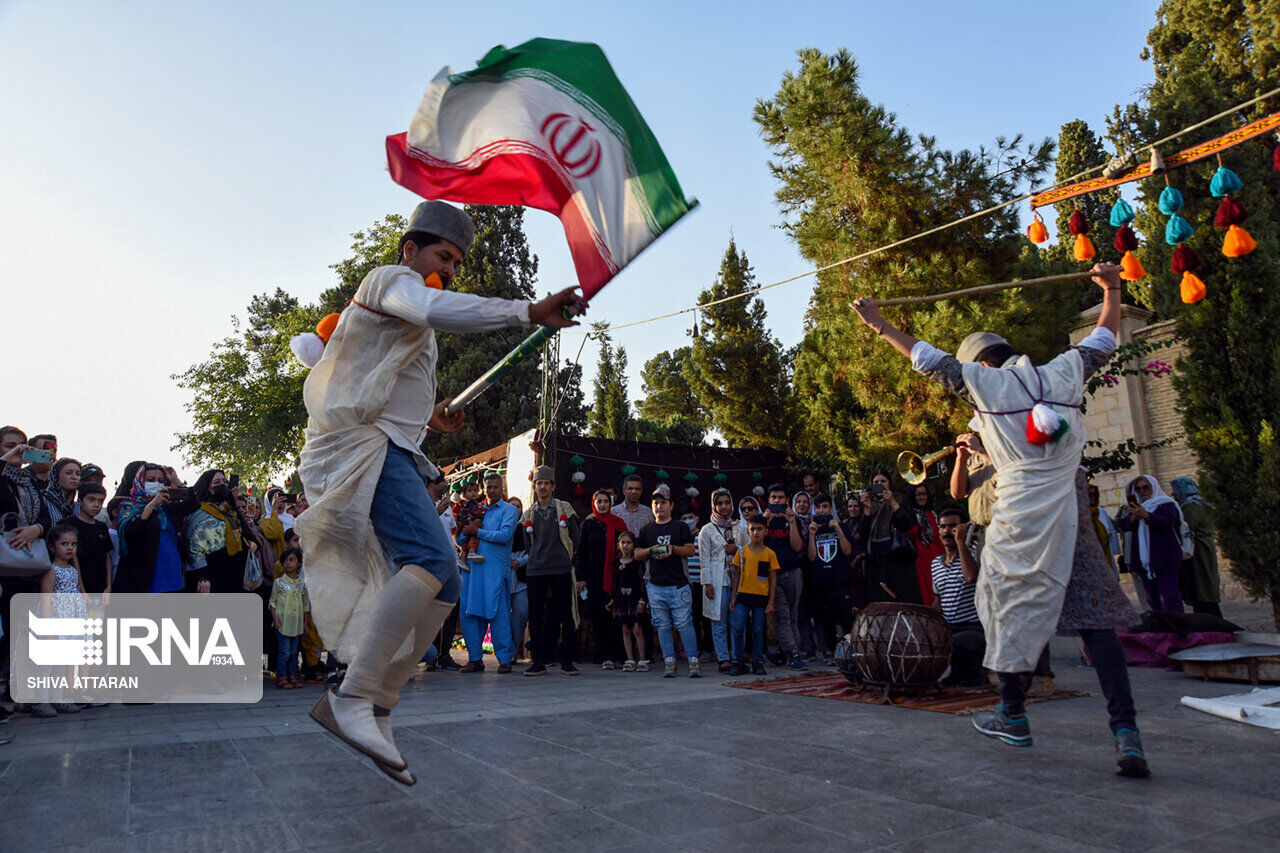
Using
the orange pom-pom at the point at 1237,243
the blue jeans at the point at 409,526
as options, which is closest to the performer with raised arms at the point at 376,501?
the blue jeans at the point at 409,526

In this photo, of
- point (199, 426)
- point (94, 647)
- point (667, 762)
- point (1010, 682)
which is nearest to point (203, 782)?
point (667, 762)

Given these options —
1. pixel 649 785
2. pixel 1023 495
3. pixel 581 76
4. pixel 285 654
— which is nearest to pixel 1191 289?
pixel 1023 495

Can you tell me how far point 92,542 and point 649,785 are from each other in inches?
226

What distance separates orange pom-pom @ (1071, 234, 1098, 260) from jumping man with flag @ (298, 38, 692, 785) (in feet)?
20.8

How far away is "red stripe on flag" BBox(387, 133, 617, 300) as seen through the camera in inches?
148

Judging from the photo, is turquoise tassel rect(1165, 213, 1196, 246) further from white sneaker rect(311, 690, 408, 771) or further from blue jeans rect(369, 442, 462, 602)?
white sneaker rect(311, 690, 408, 771)

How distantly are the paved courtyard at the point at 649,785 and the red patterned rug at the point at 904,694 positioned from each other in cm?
42

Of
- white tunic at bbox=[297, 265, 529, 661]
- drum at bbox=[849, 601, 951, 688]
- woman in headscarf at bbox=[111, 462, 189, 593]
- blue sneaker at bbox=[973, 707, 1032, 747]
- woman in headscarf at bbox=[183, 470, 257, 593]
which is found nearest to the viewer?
white tunic at bbox=[297, 265, 529, 661]

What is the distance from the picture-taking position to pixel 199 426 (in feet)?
130

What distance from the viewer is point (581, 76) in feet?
12.7

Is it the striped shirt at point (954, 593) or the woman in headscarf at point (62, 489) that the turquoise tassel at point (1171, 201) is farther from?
the woman in headscarf at point (62, 489)

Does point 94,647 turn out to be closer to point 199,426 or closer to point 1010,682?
point 1010,682

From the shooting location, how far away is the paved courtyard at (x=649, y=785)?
8.45 ft

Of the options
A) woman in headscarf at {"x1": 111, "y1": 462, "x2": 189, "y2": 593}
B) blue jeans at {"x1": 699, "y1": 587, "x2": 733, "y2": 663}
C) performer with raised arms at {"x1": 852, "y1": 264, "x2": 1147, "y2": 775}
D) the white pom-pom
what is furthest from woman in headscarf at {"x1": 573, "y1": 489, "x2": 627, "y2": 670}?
the white pom-pom
